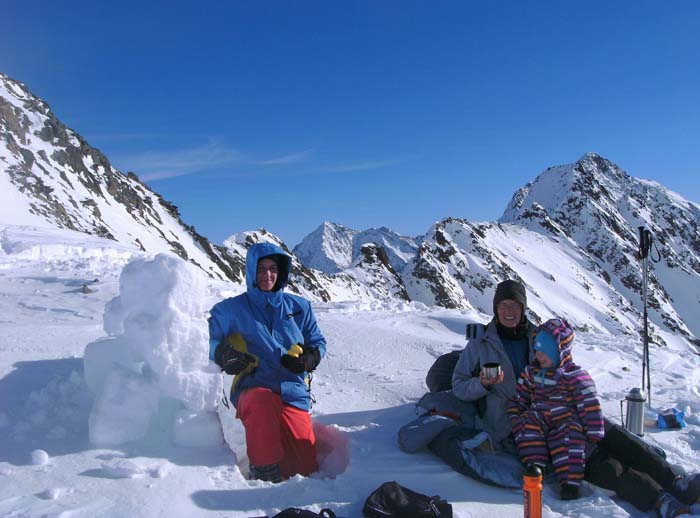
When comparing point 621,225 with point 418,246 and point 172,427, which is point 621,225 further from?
point 172,427

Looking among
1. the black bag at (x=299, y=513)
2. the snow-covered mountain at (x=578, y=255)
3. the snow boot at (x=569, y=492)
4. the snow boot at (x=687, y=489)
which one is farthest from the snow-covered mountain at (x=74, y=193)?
the snow boot at (x=687, y=489)

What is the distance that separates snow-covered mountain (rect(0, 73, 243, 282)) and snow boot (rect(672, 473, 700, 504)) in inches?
1280

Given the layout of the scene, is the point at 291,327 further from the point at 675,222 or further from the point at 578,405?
the point at 675,222

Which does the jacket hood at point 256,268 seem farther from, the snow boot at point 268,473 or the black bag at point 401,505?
the black bag at point 401,505

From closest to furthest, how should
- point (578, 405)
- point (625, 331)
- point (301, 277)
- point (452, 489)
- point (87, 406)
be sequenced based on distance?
point (452, 489)
point (578, 405)
point (87, 406)
point (301, 277)
point (625, 331)

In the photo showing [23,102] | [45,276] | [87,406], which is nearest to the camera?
[87,406]

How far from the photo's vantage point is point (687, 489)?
10.9 ft

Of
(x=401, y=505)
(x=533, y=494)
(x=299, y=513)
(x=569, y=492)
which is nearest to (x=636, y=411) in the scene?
(x=569, y=492)

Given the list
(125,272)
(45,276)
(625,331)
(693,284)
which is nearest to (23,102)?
(45,276)

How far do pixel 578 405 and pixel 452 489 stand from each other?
1133 millimetres

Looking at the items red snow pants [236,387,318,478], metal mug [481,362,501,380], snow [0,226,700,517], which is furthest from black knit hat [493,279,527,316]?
red snow pants [236,387,318,478]

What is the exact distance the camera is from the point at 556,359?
3973 millimetres

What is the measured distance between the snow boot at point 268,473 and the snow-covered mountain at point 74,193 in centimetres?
3117

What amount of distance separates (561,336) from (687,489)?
48.1 inches
